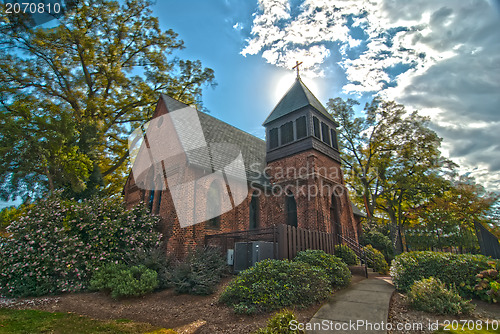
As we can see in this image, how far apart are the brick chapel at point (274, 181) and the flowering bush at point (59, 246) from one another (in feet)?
8.57

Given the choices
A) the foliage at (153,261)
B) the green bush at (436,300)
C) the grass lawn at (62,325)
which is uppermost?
the foliage at (153,261)

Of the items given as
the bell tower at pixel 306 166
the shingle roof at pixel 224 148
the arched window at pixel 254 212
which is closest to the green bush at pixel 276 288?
the shingle roof at pixel 224 148

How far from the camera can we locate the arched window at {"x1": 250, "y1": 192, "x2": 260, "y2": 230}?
55.5ft

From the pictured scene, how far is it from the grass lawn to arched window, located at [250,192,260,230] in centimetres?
1093

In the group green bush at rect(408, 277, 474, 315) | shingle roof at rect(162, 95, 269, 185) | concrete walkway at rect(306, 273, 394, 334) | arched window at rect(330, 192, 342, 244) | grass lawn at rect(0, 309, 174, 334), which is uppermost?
shingle roof at rect(162, 95, 269, 185)

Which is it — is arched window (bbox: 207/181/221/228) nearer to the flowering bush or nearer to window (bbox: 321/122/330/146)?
the flowering bush

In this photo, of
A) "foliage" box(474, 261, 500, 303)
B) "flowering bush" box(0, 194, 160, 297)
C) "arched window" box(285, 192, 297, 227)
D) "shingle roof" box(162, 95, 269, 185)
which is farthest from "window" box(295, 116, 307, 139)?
"foliage" box(474, 261, 500, 303)

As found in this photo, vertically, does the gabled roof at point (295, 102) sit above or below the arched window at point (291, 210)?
above

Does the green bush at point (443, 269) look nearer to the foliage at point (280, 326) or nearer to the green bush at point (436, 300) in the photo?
the green bush at point (436, 300)

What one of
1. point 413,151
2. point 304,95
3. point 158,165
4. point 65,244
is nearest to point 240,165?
point 158,165

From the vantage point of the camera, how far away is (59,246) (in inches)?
383

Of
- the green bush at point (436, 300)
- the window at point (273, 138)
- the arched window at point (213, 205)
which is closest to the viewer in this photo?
the green bush at point (436, 300)

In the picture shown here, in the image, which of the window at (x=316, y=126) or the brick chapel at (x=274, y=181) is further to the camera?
the window at (x=316, y=126)

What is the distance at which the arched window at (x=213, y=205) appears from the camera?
45.4 feet
